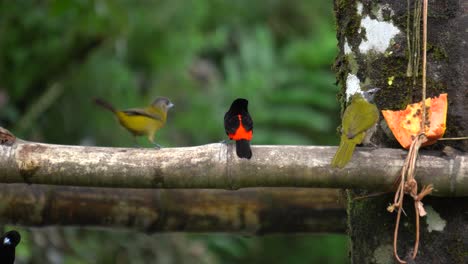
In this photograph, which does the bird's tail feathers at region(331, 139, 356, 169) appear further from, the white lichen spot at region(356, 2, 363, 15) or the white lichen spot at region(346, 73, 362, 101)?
the white lichen spot at region(356, 2, 363, 15)

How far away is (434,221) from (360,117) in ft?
1.72

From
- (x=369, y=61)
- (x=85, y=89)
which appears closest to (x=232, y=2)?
(x=85, y=89)

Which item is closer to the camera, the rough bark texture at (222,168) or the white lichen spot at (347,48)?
the rough bark texture at (222,168)

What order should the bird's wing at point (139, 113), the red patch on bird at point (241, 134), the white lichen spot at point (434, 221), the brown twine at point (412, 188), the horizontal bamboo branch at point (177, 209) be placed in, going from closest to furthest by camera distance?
1. the brown twine at point (412, 188)
2. the white lichen spot at point (434, 221)
3. the red patch on bird at point (241, 134)
4. the horizontal bamboo branch at point (177, 209)
5. the bird's wing at point (139, 113)

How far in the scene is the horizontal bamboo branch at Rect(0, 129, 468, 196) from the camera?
3.61 m

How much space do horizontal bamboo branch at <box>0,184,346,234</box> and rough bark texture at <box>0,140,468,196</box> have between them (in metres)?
1.18

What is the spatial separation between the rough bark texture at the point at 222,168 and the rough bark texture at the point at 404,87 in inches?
9.0

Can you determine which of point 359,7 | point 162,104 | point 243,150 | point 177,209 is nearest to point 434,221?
point 243,150

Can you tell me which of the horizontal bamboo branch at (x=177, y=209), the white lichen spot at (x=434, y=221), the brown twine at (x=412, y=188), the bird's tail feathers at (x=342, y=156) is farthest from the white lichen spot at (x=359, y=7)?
the horizontal bamboo branch at (x=177, y=209)

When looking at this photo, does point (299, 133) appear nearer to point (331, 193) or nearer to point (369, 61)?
point (331, 193)

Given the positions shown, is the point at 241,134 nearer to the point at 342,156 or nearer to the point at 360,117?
the point at 360,117

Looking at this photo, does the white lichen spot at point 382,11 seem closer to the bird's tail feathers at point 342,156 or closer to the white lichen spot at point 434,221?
the bird's tail feathers at point 342,156

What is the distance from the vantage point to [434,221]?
3785 millimetres

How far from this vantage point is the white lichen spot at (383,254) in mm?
3838
